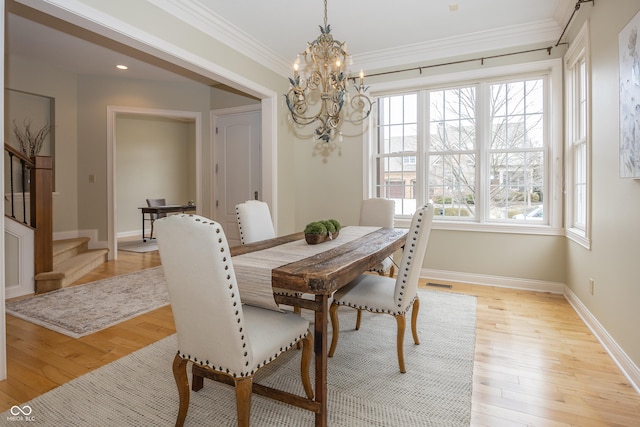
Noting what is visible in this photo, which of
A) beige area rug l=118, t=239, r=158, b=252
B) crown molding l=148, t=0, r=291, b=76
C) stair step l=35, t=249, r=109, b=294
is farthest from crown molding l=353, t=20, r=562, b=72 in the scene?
beige area rug l=118, t=239, r=158, b=252

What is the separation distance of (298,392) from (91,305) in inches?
95.9

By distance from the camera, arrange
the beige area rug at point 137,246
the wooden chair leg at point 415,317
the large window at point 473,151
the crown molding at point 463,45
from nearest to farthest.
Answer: the wooden chair leg at point 415,317, the crown molding at point 463,45, the large window at point 473,151, the beige area rug at point 137,246

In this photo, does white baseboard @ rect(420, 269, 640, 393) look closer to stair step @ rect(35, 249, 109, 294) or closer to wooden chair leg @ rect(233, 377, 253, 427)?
wooden chair leg @ rect(233, 377, 253, 427)

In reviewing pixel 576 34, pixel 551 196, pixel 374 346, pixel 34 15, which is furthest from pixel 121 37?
pixel 551 196

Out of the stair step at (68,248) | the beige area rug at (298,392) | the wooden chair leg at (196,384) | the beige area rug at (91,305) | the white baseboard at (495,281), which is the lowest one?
the beige area rug at (298,392)

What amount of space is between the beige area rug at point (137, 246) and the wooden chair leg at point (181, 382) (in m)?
5.22

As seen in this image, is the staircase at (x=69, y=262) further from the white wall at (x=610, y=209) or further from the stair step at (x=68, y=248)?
the white wall at (x=610, y=209)

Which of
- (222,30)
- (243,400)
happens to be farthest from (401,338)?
(222,30)

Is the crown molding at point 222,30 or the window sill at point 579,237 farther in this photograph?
the crown molding at point 222,30

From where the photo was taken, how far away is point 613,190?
7.46 feet

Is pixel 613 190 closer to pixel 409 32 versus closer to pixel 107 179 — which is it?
pixel 409 32

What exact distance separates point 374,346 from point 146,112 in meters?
5.01

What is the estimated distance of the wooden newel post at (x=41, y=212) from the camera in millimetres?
3576

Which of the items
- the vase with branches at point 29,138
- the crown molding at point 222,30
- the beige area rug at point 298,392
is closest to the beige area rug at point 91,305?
the beige area rug at point 298,392
